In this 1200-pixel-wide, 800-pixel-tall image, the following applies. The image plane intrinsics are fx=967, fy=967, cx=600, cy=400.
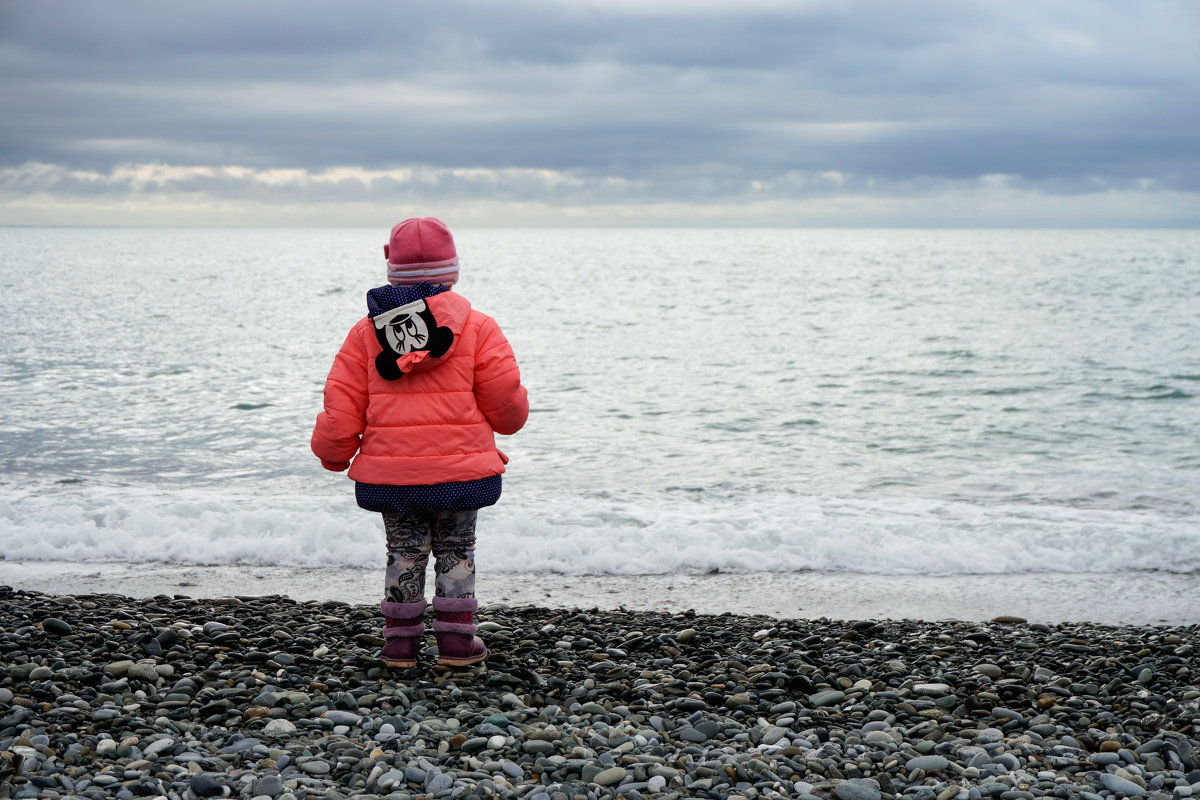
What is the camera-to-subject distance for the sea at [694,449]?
8.86 meters

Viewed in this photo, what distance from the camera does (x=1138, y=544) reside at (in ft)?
29.6

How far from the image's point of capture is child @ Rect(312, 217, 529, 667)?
4648 mm

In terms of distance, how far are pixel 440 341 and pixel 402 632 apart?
5.08 feet

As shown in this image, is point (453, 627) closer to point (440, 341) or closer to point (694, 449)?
point (440, 341)

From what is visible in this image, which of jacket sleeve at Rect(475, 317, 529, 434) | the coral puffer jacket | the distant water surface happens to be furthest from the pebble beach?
the distant water surface

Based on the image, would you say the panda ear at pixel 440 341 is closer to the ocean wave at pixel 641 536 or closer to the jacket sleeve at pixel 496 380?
the jacket sleeve at pixel 496 380

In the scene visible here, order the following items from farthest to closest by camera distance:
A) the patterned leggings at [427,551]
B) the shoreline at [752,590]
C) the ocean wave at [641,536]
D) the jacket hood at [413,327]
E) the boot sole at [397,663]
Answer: the ocean wave at [641,536]
the shoreline at [752,590]
the boot sole at [397,663]
the patterned leggings at [427,551]
the jacket hood at [413,327]

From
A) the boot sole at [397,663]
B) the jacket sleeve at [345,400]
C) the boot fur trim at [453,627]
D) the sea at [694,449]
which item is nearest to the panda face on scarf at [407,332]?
the jacket sleeve at [345,400]

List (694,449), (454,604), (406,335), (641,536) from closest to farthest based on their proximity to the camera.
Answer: (406,335) → (454,604) → (641,536) → (694,449)

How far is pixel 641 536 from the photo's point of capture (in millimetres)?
9320

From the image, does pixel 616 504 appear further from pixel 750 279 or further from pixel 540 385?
pixel 750 279

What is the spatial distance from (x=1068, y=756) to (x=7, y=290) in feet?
183

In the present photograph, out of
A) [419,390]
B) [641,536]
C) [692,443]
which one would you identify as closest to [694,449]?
[692,443]

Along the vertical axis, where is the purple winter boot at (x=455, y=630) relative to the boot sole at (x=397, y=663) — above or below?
above
